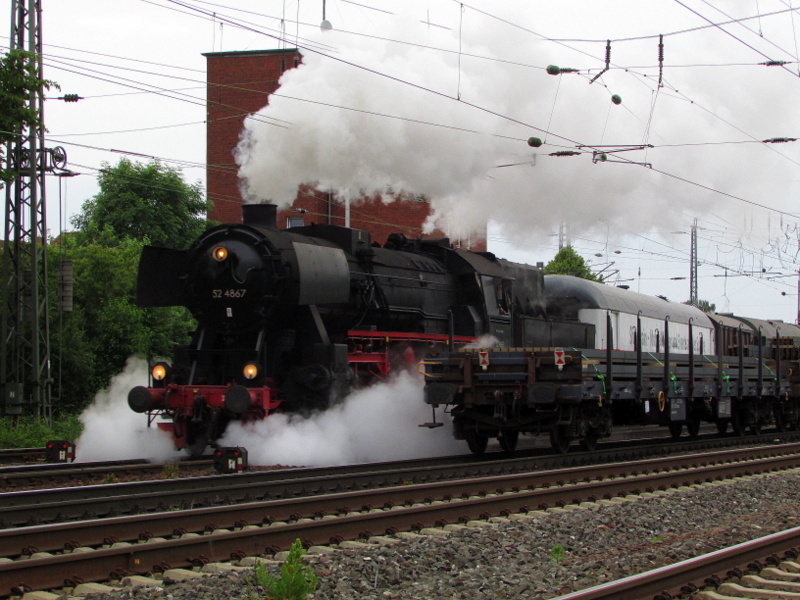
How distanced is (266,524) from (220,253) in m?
6.49

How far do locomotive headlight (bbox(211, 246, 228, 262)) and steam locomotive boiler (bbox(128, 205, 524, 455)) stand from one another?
0.7 inches

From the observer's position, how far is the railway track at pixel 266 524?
21.7ft

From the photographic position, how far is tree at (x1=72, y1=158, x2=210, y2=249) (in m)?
Answer: 39.1

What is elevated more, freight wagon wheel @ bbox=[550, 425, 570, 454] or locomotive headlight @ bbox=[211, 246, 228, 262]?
locomotive headlight @ bbox=[211, 246, 228, 262]

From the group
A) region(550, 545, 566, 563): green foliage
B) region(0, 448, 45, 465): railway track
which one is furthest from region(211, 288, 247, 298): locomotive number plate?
region(550, 545, 566, 563): green foliage

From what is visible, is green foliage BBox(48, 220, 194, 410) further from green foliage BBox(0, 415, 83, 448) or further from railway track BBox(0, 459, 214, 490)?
railway track BBox(0, 459, 214, 490)

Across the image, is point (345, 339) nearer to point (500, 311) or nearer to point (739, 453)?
point (500, 311)

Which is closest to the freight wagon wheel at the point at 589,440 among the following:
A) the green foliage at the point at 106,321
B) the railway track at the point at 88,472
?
the railway track at the point at 88,472

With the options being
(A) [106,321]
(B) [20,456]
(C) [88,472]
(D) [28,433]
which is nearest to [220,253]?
(C) [88,472]

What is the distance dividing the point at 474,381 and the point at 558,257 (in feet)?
131

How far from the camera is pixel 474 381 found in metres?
14.3

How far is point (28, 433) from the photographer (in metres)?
17.7

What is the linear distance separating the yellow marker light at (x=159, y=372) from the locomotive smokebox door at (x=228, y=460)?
8.08ft

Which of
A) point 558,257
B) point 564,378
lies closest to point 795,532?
point 564,378
